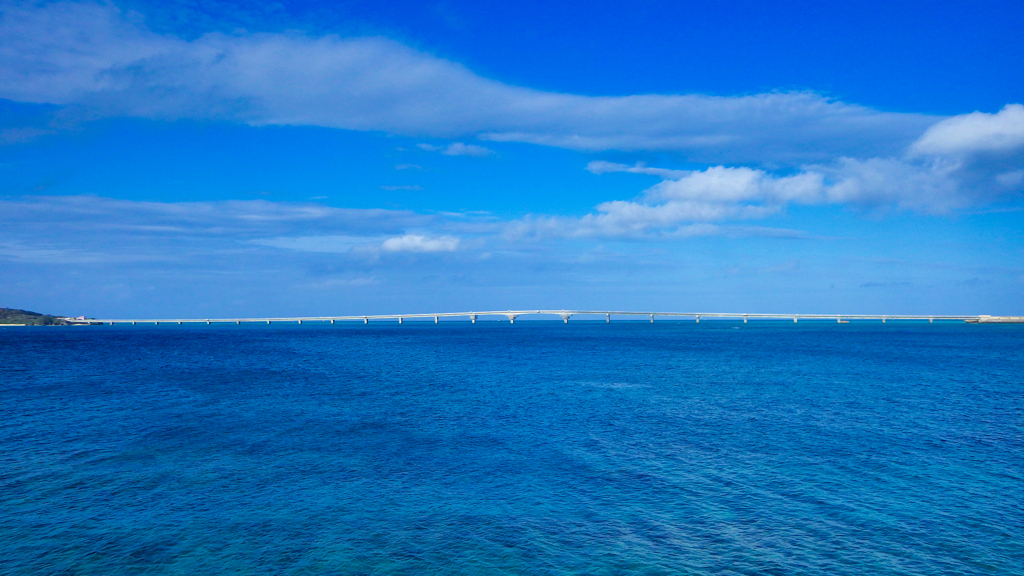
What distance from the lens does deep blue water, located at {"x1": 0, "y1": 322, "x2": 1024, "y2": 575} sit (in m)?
19.9

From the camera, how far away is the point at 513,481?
27.9 m

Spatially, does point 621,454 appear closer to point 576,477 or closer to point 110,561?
point 576,477

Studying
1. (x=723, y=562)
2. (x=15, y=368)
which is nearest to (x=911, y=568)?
(x=723, y=562)

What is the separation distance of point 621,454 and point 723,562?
13.5 metres

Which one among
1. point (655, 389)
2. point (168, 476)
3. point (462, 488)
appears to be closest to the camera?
point (462, 488)

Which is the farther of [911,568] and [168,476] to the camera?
[168,476]

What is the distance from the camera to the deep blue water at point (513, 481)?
65.4 ft

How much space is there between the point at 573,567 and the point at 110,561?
49.6ft

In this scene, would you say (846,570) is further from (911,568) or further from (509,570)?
(509,570)

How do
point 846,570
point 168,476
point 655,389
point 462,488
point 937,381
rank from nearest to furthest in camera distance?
1. point 846,570
2. point 462,488
3. point 168,476
4. point 655,389
5. point 937,381

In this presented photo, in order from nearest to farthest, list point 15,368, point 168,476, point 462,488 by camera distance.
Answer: point 462,488 < point 168,476 < point 15,368

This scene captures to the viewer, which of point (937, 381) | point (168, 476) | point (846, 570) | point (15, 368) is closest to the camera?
point (846, 570)

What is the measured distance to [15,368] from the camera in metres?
80.5

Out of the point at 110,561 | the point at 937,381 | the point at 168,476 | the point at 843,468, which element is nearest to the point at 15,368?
the point at 168,476
